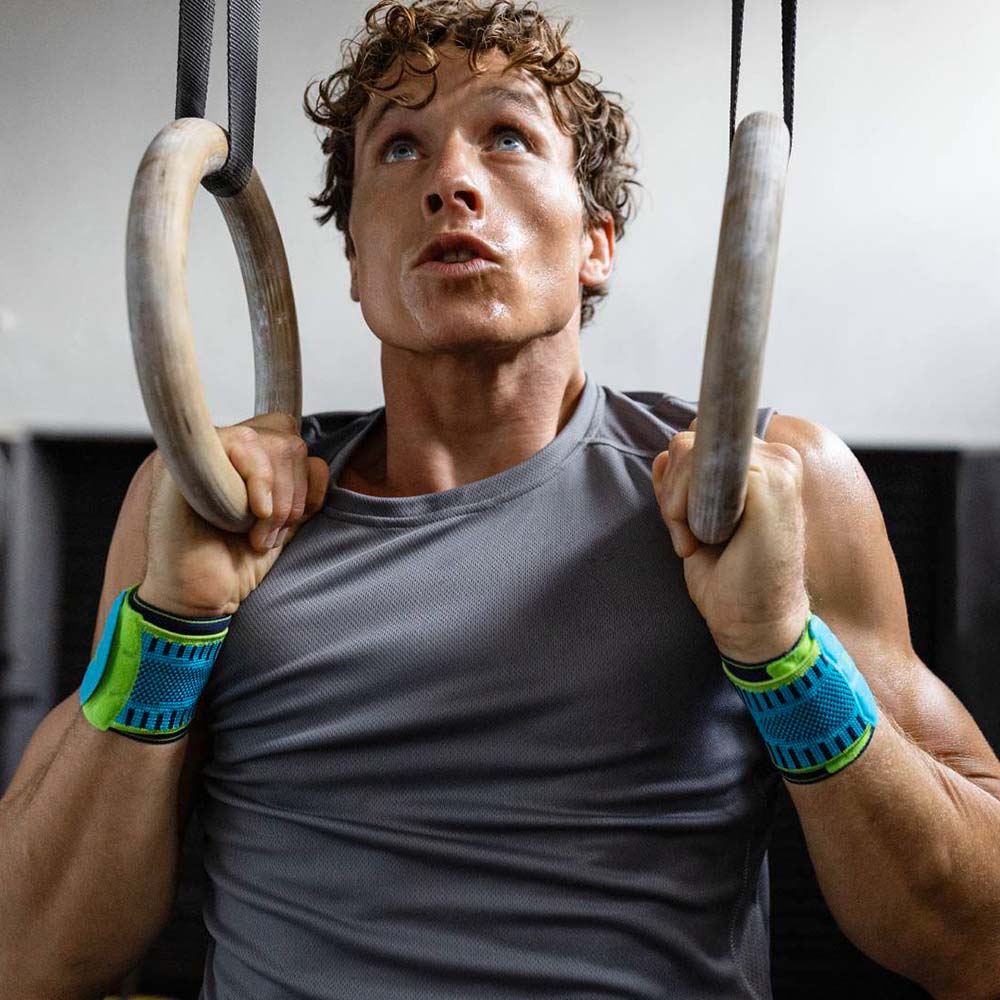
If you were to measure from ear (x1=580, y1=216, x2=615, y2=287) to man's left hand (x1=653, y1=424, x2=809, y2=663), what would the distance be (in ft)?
1.58

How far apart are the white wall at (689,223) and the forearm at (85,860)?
1.15 metres

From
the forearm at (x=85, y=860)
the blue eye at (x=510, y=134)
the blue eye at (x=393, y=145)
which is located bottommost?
the forearm at (x=85, y=860)

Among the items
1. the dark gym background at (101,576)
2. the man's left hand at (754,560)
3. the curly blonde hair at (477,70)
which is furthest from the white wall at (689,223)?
the man's left hand at (754,560)

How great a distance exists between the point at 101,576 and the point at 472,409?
3.81 feet

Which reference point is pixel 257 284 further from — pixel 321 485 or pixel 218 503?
pixel 218 503

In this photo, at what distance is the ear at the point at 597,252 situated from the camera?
4.31 ft

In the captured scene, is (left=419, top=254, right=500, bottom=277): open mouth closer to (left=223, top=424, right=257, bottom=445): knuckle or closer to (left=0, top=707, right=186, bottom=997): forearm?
(left=223, top=424, right=257, bottom=445): knuckle

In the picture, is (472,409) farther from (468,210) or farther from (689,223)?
(689,223)

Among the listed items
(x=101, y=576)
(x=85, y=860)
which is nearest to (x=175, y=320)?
(x=85, y=860)

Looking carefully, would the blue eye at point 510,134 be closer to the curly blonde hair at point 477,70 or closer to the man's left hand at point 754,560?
the curly blonde hair at point 477,70

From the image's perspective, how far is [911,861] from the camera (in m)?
0.93

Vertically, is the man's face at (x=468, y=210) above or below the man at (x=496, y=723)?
above

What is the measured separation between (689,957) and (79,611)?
1.52m

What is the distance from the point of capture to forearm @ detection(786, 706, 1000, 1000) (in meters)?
0.91
